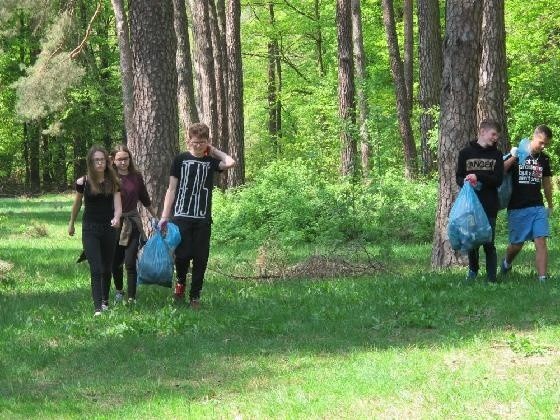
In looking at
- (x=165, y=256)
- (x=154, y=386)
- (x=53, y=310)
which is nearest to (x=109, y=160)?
(x=165, y=256)

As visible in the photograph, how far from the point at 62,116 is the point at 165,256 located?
1731 inches

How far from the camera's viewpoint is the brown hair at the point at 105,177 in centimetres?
977

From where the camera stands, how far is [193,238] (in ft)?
32.7

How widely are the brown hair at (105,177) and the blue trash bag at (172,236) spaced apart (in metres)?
0.77

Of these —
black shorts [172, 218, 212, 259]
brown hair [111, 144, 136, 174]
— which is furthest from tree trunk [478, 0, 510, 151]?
black shorts [172, 218, 212, 259]

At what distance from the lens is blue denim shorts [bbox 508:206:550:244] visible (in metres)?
10.8

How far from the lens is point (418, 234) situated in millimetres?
18172

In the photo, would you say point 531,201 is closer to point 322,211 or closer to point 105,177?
point 105,177

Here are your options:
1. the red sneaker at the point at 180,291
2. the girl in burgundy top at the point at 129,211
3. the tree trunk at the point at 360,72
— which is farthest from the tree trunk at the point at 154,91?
the tree trunk at the point at 360,72

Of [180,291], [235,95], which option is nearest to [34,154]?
[235,95]

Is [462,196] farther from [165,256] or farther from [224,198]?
[224,198]

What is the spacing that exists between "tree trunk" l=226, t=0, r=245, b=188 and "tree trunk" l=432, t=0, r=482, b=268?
15.8m

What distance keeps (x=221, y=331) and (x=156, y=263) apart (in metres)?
1.54

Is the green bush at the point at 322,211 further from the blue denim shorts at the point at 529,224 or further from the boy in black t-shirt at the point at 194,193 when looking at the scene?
the boy in black t-shirt at the point at 194,193
